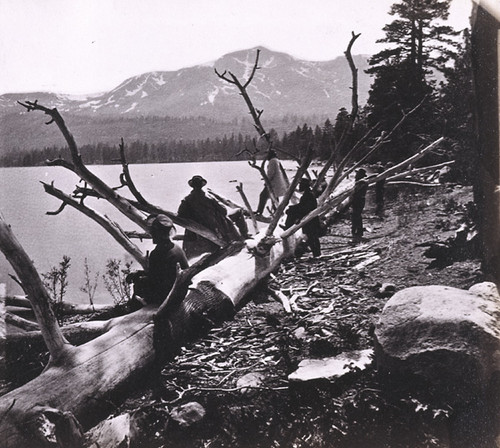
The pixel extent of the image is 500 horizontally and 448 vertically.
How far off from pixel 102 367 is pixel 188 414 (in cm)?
60

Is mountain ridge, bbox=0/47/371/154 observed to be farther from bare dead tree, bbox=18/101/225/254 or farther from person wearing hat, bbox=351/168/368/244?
bare dead tree, bbox=18/101/225/254

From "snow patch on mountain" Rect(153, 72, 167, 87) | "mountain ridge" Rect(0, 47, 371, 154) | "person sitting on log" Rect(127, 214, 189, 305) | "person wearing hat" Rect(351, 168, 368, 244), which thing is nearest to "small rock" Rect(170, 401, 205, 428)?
"person sitting on log" Rect(127, 214, 189, 305)

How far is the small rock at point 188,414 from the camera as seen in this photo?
235cm

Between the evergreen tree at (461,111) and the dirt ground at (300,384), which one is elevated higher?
the evergreen tree at (461,111)

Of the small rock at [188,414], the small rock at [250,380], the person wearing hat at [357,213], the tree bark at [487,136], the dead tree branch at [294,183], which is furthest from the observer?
the person wearing hat at [357,213]

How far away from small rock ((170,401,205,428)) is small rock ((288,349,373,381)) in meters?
0.59

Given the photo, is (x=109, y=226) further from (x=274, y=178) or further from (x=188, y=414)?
(x=274, y=178)

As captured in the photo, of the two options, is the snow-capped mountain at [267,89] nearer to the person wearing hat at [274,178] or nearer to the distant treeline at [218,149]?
the distant treeline at [218,149]

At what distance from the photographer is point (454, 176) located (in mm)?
7438

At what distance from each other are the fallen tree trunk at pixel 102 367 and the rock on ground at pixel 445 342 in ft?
5.00

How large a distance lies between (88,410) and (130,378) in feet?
1.14

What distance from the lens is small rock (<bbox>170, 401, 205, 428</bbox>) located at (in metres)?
2.35

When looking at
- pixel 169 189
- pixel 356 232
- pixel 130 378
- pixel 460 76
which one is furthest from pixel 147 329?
pixel 460 76

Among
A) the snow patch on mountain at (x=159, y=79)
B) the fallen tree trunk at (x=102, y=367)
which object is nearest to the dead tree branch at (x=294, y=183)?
the fallen tree trunk at (x=102, y=367)
